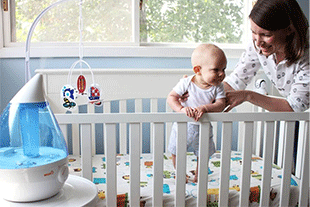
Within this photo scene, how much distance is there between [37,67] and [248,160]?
4.22ft

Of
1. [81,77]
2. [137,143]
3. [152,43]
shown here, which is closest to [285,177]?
[137,143]

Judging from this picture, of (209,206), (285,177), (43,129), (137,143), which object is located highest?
(43,129)

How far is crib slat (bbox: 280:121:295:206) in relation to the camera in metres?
1.36

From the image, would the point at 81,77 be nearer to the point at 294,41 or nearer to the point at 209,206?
the point at 209,206

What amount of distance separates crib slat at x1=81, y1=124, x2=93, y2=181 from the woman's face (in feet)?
2.31

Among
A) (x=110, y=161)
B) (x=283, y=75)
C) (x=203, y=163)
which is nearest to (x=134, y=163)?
(x=110, y=161)

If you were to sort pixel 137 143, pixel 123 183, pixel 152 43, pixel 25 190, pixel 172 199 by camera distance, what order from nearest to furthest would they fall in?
pixel 25 190, pixel 137 143, pixel 172 199, pixel 123 183, pixel 152 43

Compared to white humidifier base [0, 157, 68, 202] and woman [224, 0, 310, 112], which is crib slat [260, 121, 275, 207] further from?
white humidifier base [0, 157, 68, 202]

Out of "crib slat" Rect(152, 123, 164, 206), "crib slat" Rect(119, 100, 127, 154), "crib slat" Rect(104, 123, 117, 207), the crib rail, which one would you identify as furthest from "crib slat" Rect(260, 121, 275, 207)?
"crib slat" Rect(119, 100, 127, 154)

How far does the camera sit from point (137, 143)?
1270 millimetres

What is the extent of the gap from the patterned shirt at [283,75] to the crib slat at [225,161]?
0.32m

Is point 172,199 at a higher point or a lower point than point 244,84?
lower

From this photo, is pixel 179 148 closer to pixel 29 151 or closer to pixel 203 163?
pixel 203 163

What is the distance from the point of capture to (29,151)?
0.82 metres
